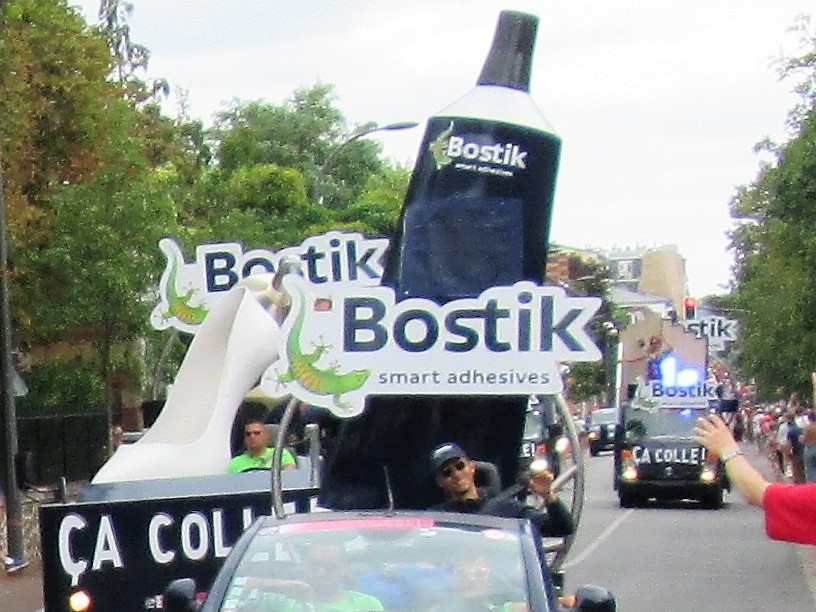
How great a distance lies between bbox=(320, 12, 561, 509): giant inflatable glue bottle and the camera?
12445 millimetres

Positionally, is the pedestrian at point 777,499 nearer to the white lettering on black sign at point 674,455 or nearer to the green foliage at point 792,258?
the green foliage at point 792,258

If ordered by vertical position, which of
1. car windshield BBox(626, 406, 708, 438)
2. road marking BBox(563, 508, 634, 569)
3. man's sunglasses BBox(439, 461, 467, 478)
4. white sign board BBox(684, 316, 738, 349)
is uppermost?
man's sunglasses BBox(439, 461, 467, 478)

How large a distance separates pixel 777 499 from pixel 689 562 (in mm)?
17919

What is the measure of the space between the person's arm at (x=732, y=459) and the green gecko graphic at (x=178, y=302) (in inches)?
431

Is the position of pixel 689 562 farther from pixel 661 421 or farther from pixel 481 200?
pixel 661 421

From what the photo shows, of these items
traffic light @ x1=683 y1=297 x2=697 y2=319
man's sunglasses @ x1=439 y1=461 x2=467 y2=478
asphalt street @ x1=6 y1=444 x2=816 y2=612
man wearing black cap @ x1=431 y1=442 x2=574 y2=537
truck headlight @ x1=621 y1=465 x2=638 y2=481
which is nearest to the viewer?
man wearing black cap @ x1=431 y1=442 x2=574 y2=537

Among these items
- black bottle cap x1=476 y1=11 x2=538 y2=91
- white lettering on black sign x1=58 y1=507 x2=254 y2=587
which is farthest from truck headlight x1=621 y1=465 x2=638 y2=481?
white lettering on black sign x1=58 y1=507 x2=254 y2=587

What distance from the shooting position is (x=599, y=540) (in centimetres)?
2708

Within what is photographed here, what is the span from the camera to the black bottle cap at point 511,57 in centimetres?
1273

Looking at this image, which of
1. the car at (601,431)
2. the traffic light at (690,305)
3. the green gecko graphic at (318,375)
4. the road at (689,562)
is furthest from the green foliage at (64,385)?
the car at (601,431)

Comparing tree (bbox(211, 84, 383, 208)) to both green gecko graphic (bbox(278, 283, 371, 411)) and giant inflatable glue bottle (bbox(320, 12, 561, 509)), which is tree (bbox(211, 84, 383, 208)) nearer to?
giant inflatable glue bottle (bbox(320, 12, 561, 509))

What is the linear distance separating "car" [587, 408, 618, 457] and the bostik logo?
187 ft

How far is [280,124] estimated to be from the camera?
8575 centimetres

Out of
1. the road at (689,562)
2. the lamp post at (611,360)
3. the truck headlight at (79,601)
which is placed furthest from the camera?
the lamp post at (611,360)
